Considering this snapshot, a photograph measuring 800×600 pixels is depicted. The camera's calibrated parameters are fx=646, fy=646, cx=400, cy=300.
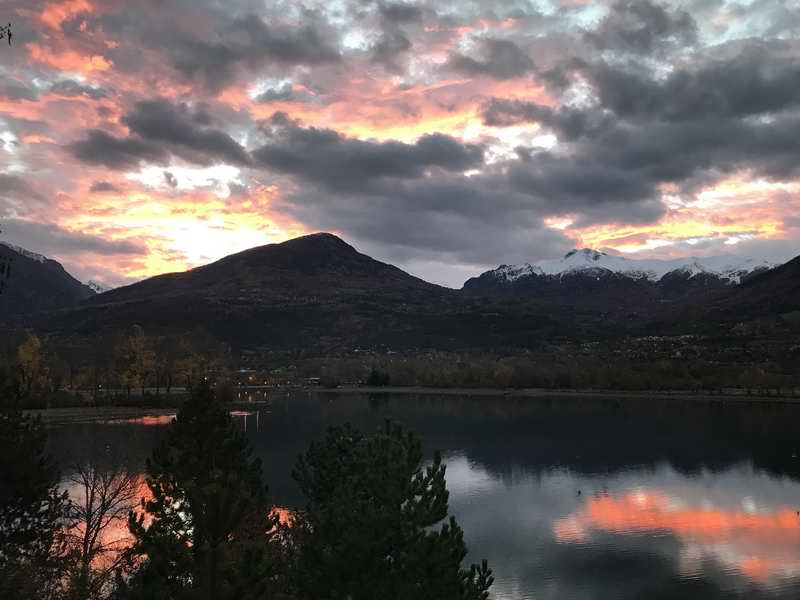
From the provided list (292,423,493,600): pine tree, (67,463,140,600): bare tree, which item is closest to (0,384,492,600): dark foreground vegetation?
(292,423,493,600): pine tree

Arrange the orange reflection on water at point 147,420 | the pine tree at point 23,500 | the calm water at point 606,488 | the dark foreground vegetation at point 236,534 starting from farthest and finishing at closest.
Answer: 1. the orange reflection on water at point 147,420
2. the calm water at point 606,488
3. the pine tree at point 23,500
4. the dark foreground vegetation at point 236,534

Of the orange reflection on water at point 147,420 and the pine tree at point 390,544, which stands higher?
the pine tree at point 390,544

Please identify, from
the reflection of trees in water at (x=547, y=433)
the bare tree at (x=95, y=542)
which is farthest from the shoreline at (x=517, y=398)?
the bare tree at (x=95, y=542)

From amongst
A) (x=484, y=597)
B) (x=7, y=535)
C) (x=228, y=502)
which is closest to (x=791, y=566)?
(x=484, y=597)

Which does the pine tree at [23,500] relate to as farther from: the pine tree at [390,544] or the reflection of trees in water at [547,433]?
the reflection of trees in water at [547,433]

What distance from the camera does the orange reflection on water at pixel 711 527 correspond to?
1841 inches

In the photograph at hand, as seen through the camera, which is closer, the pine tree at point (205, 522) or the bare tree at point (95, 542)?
the pine tree at point (205, 522)

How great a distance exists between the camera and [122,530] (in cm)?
4456

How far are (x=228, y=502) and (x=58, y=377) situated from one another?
6035 inches

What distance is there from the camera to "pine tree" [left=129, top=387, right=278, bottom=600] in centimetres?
1623

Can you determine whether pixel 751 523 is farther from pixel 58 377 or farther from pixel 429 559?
pixel 58 377

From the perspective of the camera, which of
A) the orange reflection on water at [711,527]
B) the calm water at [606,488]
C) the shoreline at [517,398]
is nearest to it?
the calm water at [606,488]

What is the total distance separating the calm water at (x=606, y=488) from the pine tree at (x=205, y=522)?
62.4 feet

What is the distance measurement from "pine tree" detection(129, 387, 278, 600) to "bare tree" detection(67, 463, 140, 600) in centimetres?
170
